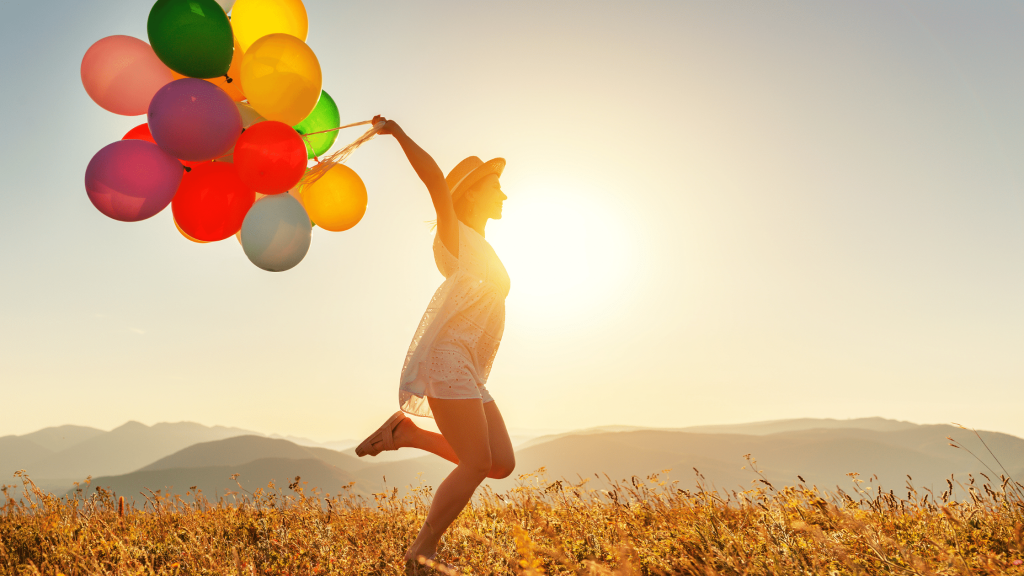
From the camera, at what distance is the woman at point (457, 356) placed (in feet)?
8.30

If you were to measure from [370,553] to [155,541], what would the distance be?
5.64 feet

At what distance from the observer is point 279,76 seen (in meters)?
2.75

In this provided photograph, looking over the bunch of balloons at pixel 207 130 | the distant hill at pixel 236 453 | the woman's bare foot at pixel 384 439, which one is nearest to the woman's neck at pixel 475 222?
the bunch of balloons at pixel 207 130

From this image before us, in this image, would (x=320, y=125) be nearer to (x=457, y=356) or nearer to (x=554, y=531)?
(x=457, y=356)

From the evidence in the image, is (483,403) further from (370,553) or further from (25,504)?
(25,504)

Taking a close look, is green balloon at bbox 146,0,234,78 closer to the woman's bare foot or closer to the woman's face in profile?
the woman's face in profile

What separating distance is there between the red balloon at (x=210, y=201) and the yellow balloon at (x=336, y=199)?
0.40m

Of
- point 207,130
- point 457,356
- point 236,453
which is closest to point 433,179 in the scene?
point 457,356

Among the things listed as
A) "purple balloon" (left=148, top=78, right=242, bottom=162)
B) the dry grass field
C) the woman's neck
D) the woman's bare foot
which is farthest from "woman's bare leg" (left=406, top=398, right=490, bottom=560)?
"purple balloon" (left=148, top=78, right=242, bottom=162)

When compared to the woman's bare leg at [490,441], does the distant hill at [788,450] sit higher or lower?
lower

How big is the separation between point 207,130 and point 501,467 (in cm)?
236

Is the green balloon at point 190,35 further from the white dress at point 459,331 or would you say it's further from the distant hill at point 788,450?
the distant hill at point 788,450

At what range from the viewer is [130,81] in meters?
2.96

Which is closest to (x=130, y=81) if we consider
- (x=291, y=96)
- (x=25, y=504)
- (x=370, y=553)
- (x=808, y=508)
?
(x=291, y=96)
